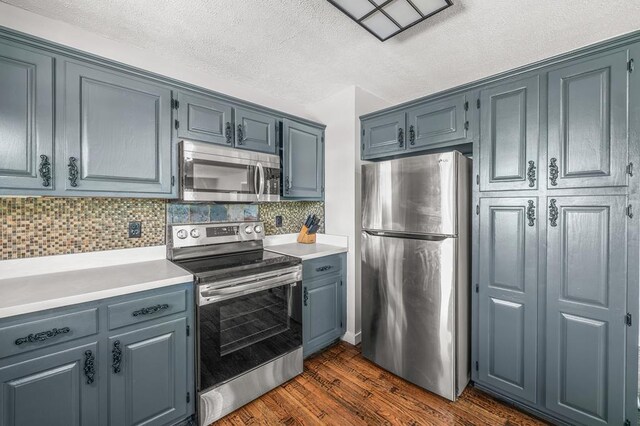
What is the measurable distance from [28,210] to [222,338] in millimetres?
1414

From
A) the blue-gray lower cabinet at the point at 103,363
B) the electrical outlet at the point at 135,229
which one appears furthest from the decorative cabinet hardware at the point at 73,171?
the blue-gray lower cabinet at the point at 103,363

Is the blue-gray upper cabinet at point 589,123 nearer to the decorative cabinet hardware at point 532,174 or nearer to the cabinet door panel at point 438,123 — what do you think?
the decorative cabinet hardware at point 532,174

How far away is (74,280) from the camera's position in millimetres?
1600

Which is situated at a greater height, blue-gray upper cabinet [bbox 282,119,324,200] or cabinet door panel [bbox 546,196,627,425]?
blue-gray upper cabinet [bbox 282,119,324,200]

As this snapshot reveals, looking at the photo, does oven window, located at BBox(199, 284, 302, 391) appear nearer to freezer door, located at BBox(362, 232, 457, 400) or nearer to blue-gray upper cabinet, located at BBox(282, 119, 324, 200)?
freezer door, located at BBox(362, 232, 457, 400)

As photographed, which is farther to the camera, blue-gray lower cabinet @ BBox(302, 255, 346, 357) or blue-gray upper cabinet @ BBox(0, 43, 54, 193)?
blue-gray lower cabinet @ BBox(302, 255, 346, 357)

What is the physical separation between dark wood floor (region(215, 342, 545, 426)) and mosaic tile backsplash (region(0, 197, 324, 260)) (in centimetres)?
146

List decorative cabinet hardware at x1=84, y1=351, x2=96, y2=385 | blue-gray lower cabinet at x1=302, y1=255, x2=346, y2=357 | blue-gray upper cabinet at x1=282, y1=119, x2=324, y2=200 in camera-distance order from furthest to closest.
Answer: blue-gray upper cabinet at x1=282, y1=119, x2=324, y2=200
blue-gray lower cabinet at x1=302, y1=255, x2=346, y2=357
decorative cabinet hardware at x1=84, y1=351, x2=96, y2=385

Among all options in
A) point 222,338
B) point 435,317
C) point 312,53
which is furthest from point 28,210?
point 435,317

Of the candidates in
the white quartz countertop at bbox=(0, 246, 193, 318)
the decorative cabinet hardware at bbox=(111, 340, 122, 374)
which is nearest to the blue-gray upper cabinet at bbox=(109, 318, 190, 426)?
the decorative cabinet hardware at bbox=(111, 340, 122, 374)

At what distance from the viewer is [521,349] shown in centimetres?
190

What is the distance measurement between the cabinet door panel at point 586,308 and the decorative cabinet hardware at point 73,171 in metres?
2.89

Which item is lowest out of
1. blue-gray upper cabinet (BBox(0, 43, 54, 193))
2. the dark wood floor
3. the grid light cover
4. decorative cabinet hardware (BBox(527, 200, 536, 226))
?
the dark wood floor

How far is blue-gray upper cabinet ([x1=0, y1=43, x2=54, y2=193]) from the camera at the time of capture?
4.78 ft
